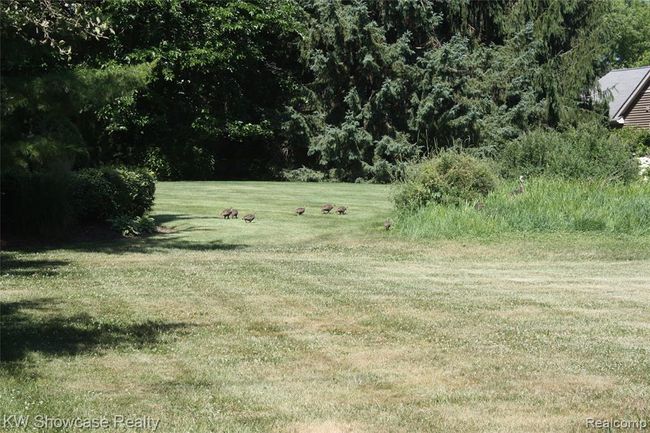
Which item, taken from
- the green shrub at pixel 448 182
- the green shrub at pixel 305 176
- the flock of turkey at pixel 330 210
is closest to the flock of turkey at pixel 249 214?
the flock of turkey at pixel 330 210

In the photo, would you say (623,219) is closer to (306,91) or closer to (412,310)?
(412,310)

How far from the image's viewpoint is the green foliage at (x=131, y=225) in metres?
17.7

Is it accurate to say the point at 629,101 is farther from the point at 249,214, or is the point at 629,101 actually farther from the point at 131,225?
the point at 131,225

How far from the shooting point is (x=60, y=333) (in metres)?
8.04

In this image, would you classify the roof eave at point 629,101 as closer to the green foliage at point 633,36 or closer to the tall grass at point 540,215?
the tall grass at point 540,215

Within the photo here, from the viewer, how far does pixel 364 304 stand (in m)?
10.1

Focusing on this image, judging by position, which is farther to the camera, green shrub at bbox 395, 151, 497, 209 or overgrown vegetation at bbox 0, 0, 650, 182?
overgrown vegetation at bbox 0, 0, 650, 182

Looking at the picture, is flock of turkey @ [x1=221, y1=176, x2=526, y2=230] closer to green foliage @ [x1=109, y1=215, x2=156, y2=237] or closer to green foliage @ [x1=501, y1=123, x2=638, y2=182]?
green foliage @ [x1=501, y1=123, x2=638, y2=182]

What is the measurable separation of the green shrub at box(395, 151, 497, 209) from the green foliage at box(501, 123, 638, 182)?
2950mm

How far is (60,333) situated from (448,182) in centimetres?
1349

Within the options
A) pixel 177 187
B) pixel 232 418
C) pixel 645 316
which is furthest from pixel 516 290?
pixel 177 187

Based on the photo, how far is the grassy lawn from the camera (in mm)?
5684

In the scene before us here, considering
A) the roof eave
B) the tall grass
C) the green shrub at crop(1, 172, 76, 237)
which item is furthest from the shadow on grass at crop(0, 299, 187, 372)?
the roof eave

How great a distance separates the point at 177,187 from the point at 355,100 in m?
11.2
